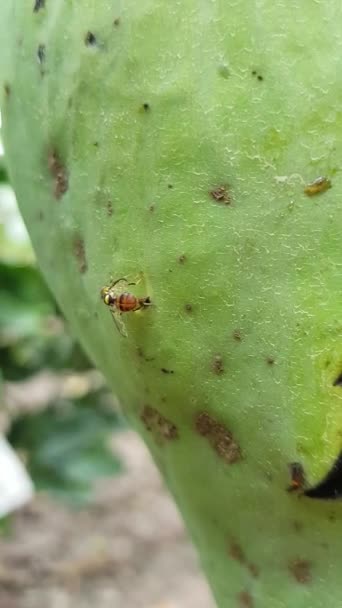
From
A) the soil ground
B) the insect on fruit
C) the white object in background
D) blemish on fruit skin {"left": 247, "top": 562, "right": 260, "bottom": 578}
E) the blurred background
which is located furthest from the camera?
the soil ground

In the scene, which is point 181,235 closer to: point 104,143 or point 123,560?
point 104,143

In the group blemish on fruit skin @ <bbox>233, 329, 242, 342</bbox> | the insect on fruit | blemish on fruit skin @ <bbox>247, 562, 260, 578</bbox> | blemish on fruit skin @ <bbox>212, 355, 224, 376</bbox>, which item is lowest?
blemish on fruit skin @ <bbox>247, 562, 260, 578</bbox>

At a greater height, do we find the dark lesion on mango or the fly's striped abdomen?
the dark lesion on mango

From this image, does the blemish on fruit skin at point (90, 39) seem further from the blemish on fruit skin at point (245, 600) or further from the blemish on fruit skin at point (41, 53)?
the blemish on fruit skin at point (245, 600)

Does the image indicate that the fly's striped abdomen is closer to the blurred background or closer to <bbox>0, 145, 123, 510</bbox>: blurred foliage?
the blurred background

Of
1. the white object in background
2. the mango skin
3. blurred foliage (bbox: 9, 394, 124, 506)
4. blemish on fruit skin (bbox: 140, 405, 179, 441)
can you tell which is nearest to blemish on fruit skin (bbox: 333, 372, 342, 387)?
the mango skin

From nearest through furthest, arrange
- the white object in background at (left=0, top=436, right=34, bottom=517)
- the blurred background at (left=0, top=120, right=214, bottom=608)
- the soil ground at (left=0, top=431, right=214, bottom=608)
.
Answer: the white object in background at (left=0, top=436, right=34, bottom=517), the blurred background at (left=0, top=120, right=214, bottom=608), the soil ground at (left=0, top=431, right=214, bottom=608)

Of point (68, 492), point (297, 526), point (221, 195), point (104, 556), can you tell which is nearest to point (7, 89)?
point (221, 195)

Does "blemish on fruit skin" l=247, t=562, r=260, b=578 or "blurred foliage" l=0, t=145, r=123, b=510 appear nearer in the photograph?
"blemish on fruit skin" l=247, t=562, r=260, b=578
